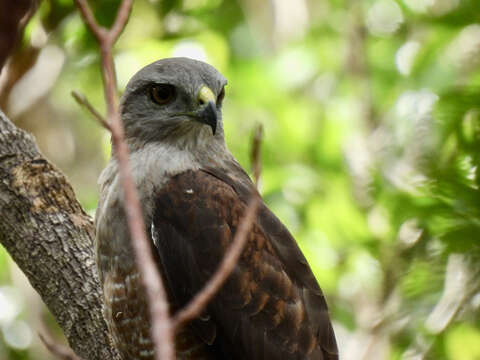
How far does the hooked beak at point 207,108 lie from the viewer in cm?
383

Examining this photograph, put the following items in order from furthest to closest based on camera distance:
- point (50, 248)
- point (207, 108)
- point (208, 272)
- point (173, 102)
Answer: point (173, 102), point (207, 108), point (50, 248), point (208, 272)

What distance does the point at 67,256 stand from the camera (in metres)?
3.71

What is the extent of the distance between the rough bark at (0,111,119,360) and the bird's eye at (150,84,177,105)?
77 cm

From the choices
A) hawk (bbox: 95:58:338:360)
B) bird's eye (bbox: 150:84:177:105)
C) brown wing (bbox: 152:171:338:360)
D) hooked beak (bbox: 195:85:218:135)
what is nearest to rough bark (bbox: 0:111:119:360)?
hawk (bbox: 95:58:338:360)

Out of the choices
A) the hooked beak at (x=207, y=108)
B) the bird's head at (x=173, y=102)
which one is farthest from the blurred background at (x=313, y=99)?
the bird's head at (x=173, y=102)

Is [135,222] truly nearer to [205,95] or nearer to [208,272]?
[208,272]

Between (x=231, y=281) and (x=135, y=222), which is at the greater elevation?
(x=135, y=222)

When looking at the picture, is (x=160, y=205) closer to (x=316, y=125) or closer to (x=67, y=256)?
(x=67, y=256)

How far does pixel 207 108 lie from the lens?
389 cm

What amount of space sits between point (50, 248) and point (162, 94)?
3.57ft

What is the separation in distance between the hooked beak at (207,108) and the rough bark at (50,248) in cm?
89

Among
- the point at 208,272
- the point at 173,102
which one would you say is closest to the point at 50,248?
the point at 208,272

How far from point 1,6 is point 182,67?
6.95ft

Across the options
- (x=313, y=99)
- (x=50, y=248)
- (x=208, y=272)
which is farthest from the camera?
(x=313, y=99)
